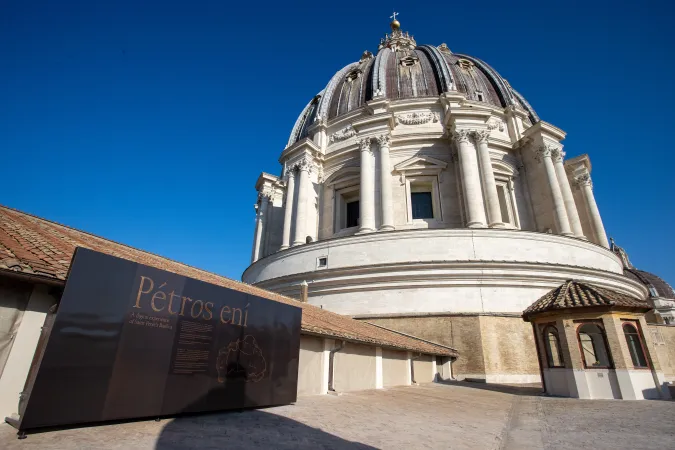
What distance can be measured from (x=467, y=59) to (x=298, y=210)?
84.9ft

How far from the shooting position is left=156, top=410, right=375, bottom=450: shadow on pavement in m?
4.66

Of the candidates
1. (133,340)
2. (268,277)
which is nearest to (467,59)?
(268,277)

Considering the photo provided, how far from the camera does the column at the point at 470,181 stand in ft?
71.8

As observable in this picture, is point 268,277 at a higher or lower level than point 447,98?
lower

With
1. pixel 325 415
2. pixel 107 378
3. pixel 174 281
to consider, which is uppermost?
pixel 174 281

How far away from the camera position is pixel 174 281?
634 centimetres

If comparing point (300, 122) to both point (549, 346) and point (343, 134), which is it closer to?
point (343, 134)

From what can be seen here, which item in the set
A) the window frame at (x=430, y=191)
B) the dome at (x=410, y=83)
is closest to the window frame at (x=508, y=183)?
the window frame at (x=430, y=191)

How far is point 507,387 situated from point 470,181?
Result: 13076mm

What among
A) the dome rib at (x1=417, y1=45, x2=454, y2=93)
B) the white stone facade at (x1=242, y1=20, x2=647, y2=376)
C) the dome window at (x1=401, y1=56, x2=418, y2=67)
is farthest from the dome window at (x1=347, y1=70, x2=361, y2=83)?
the dome rib at (x1=417, y1=45, x2=454, y2=93)

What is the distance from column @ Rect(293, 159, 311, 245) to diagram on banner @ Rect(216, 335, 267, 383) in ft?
59.1

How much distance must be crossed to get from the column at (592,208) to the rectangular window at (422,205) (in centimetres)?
1319

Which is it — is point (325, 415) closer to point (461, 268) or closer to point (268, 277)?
point (461, 268)

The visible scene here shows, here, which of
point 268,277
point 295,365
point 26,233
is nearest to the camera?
point 26,233
